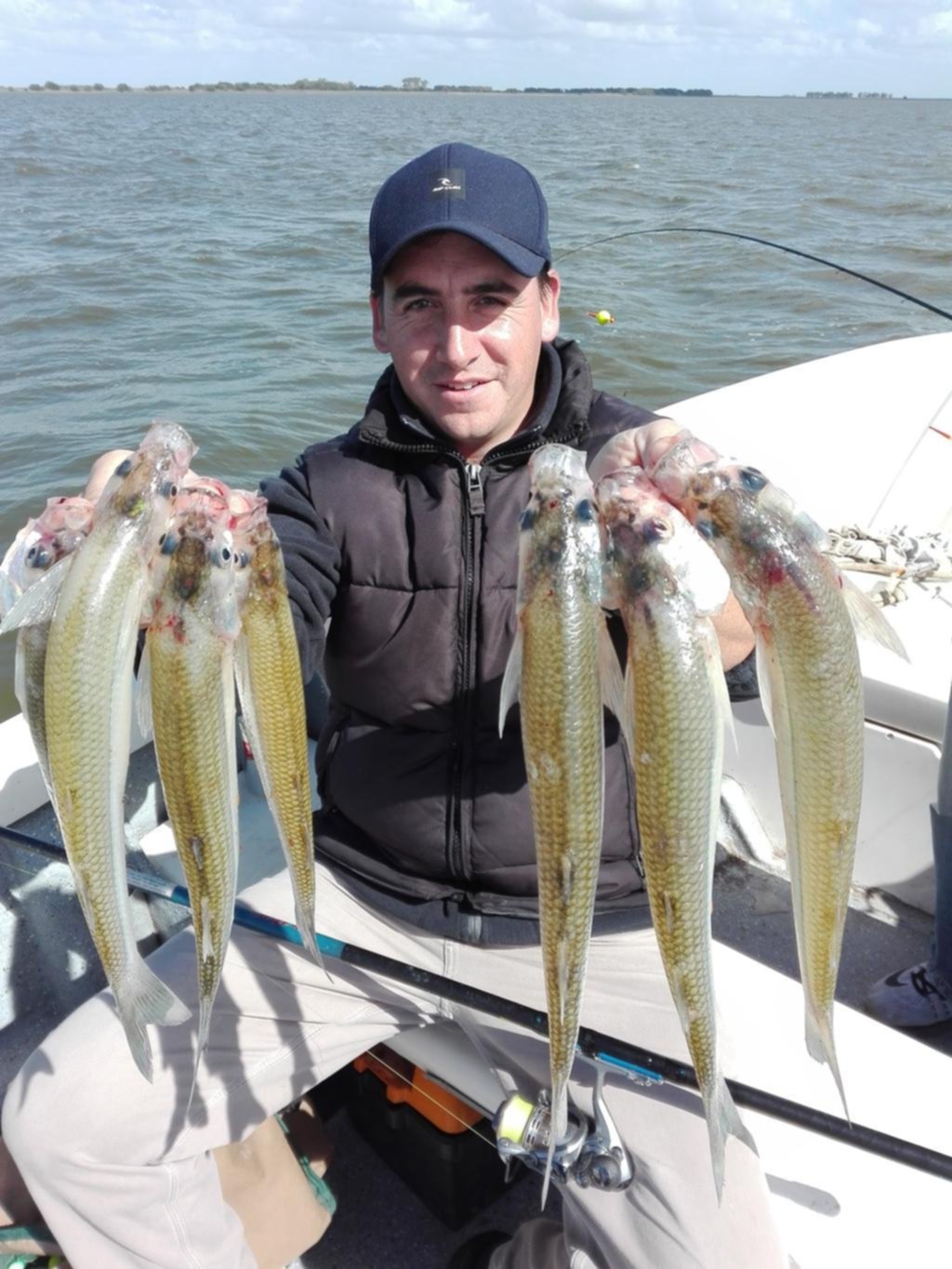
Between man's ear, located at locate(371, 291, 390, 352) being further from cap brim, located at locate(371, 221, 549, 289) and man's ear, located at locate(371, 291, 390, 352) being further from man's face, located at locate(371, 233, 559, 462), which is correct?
cap brim, located at locate(371, 221, 549, 289)

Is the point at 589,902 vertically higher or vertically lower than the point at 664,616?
lower

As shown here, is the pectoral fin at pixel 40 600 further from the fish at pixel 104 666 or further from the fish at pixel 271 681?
the fish at pixel 271 681

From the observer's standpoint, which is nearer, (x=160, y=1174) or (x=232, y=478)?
(x=160, y=1174)

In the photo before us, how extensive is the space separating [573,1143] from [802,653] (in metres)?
1.39

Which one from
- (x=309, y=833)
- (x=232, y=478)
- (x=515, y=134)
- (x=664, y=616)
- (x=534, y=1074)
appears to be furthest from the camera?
(x=515, y=134)

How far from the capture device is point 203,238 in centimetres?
1977

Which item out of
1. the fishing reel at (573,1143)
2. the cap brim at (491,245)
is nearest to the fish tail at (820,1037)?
the fishing reel at (573,1143)

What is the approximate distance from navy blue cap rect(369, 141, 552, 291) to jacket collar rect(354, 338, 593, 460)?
0.34 m

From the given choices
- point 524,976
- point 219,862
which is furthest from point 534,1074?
point 219,862

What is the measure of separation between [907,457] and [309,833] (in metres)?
5.14

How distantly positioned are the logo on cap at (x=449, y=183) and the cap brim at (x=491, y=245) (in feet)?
0.32

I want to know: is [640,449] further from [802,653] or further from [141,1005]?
[141,1005]

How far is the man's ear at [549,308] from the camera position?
3064mm

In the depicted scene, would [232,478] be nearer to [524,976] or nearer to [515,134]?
[524,976]
